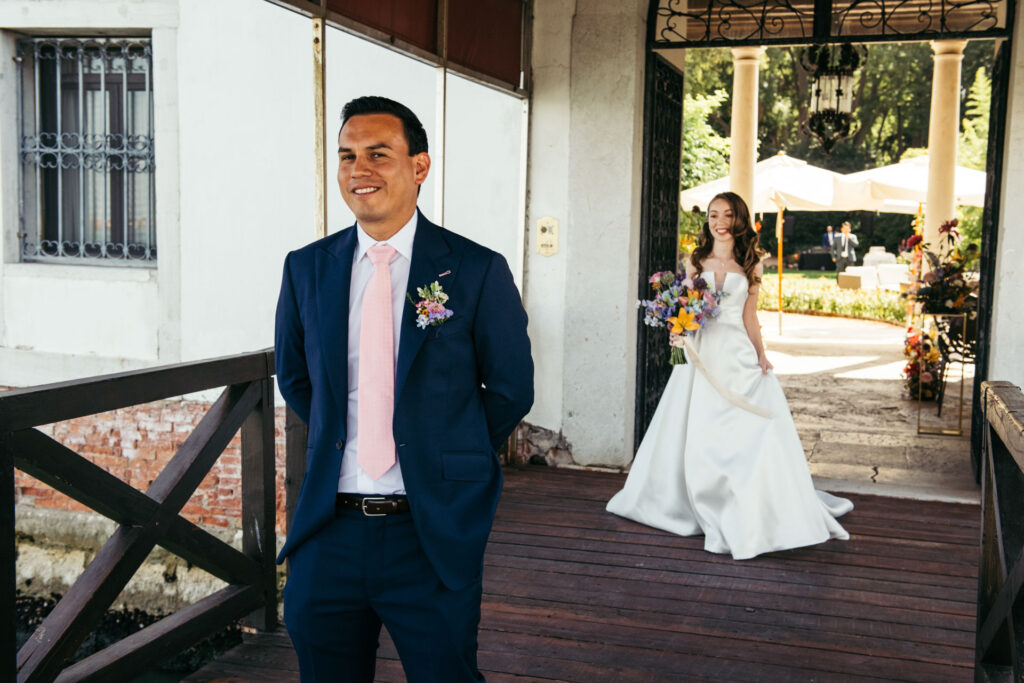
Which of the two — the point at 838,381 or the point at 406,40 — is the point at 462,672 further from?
the point at 838,381

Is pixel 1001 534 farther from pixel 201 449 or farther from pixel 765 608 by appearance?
pixel 201 449

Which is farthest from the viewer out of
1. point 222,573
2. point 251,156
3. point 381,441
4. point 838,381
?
point 838,381

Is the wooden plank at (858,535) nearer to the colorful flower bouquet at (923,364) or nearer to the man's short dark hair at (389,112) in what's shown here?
the man's short dark hair at (389,112)

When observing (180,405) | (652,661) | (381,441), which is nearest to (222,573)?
(652,661)

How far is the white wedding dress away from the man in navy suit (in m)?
3.23

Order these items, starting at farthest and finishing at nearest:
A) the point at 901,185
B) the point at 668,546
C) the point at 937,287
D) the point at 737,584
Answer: the point at 901,185 < the point at 937,287 < the point at 668,546 < the point at 737,584

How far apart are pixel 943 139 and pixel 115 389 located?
10711 millimetres

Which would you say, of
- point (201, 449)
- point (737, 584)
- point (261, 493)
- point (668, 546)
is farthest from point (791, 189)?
point (201, 449)

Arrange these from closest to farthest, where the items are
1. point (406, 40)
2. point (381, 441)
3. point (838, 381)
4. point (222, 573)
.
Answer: point (381, 441) < point (222, 573) < point (406, 40) < point (838, 381)

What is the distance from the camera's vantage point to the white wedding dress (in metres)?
5.36

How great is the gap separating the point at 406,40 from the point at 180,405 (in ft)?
11.2

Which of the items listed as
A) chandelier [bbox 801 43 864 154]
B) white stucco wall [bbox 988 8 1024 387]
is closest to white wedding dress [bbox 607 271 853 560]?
white stucco wall [bbox 988 8 1024 387]

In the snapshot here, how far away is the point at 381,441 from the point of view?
2.28 m

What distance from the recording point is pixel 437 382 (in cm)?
230
